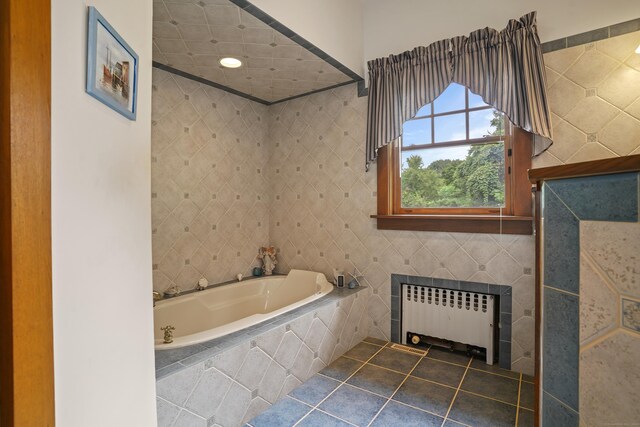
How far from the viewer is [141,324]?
1021 mm

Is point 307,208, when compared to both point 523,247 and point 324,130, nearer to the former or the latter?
point 324,130

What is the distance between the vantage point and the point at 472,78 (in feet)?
7.01

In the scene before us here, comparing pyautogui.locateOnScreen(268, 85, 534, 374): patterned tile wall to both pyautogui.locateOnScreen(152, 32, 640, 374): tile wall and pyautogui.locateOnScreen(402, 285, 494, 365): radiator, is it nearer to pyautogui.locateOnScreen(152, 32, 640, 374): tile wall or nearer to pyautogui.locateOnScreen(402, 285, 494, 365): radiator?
pyautogui.locateOnScreen(152, 32, 640, 374): tile wall

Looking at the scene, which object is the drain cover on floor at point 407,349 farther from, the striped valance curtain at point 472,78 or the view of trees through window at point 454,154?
the striped valance curtain at point 472,78

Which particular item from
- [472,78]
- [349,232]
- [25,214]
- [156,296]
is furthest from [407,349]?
[25,214]

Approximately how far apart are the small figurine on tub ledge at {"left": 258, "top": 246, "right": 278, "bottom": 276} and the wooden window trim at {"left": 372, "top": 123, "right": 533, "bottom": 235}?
1194 mm

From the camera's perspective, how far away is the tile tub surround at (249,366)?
135cm

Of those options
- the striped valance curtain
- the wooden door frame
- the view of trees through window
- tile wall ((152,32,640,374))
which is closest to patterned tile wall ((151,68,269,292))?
tile wall ((152,32,640,374))

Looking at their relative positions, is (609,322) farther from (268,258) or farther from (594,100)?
(268,258)

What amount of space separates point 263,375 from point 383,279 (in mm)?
1291

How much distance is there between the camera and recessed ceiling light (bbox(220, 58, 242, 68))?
2.29 meters

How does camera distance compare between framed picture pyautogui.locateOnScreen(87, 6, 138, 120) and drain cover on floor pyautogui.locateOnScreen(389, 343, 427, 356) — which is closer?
framed picture pyautogui.locateOnScreen(87, 6, 138, 120)

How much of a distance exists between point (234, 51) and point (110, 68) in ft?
4.96

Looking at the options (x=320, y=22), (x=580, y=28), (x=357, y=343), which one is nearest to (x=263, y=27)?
(x=320, y=22)
